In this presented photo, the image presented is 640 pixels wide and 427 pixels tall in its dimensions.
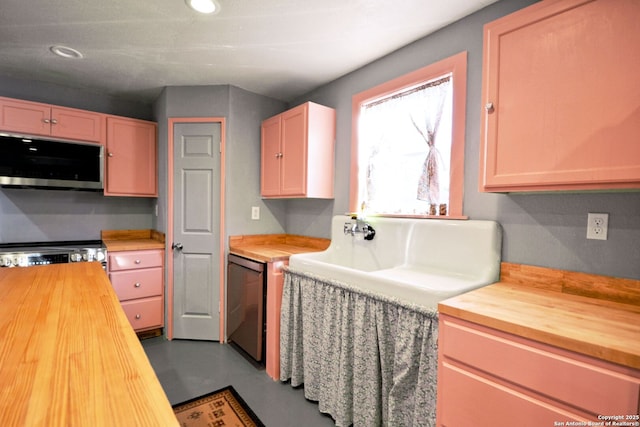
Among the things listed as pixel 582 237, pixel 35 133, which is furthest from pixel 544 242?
pixel 35 133

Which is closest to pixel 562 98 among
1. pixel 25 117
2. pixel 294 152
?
pixel 294 152

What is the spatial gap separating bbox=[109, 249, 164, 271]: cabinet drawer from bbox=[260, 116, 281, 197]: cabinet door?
1.18m

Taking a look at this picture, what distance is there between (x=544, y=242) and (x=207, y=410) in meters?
2.12

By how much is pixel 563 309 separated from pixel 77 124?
377cm

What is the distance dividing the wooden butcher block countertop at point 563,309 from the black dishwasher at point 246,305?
1.53m

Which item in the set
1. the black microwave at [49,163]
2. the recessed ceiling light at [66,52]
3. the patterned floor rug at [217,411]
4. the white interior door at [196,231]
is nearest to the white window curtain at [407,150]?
the white interior door at [196,231]

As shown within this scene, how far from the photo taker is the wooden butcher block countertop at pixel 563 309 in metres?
0.87

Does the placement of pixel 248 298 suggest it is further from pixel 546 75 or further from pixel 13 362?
pixel 546 75

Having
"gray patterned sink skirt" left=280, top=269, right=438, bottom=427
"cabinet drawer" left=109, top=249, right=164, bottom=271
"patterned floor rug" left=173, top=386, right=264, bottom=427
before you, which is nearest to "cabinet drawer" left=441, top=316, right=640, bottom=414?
"gray patterned sink skirt" left=280, top=269, right=438, bottom=427

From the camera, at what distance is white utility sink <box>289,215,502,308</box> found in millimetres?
1449

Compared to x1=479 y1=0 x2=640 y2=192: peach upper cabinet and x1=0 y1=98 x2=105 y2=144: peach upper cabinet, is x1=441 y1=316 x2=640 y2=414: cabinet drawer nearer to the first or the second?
x1=479 y1=0 x2=640 y2=192: peach upper cabinet

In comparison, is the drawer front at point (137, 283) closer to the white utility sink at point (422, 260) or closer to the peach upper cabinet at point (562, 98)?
the white utility sink at point (422, 260)

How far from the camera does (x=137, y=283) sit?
285cm

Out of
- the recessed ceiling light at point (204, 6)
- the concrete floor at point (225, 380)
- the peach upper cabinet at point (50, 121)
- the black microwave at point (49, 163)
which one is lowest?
the concrete floor at point (225, 380)
